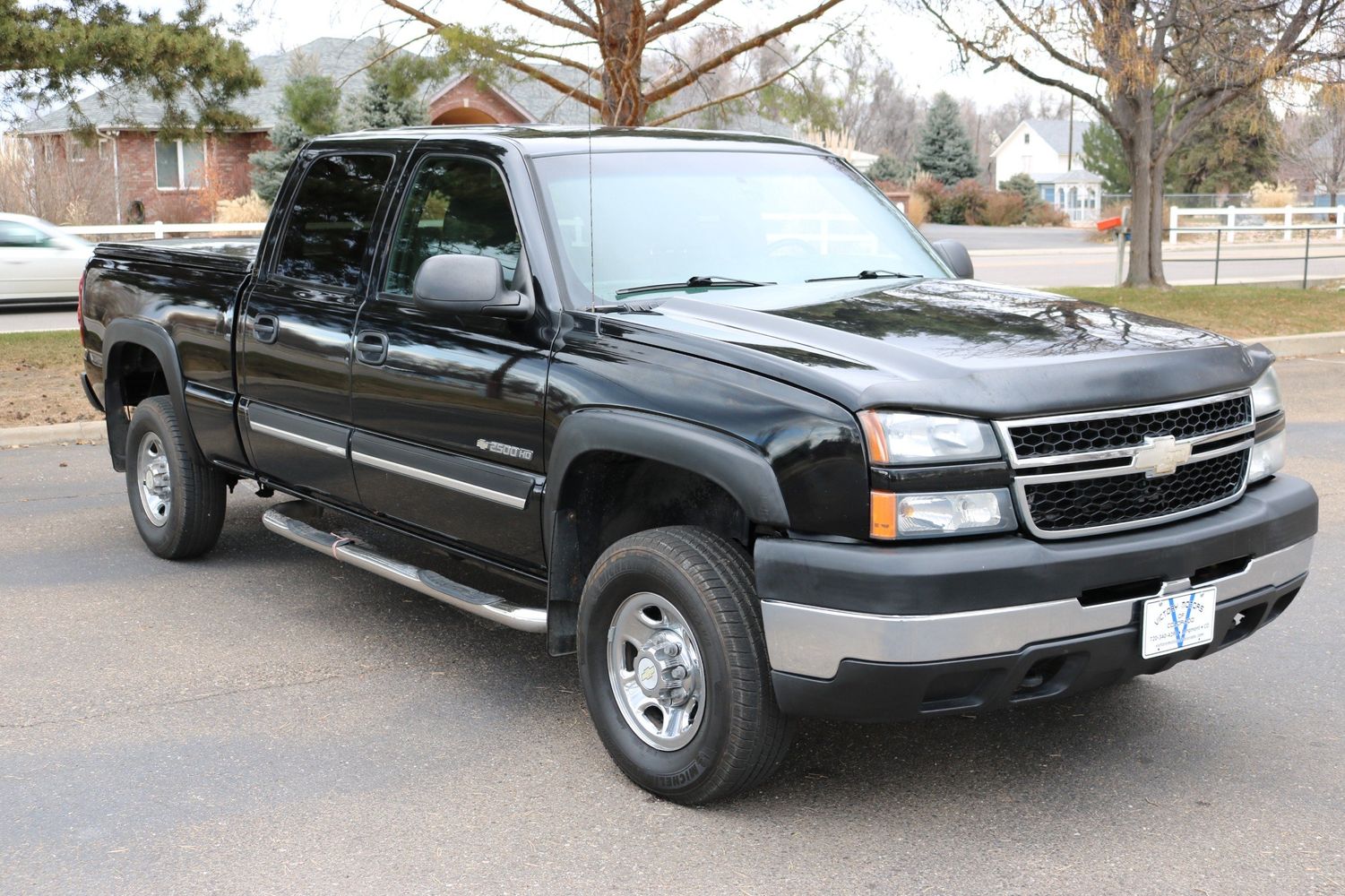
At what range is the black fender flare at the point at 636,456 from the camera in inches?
147

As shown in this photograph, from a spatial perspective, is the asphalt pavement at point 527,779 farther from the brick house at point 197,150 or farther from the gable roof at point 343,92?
the brick house at point 197,150

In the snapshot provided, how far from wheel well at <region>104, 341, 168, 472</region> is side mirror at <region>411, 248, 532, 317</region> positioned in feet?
10.4

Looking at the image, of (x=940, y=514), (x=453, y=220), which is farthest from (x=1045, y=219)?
(x=940, y=514)

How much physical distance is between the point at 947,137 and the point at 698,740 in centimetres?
6877

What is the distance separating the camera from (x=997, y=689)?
3668 millimetres

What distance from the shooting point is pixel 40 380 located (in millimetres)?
12484

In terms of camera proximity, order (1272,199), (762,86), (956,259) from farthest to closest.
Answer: (1272,199) → (762,86) → (956,259)

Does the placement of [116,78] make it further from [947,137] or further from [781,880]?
[947,137]

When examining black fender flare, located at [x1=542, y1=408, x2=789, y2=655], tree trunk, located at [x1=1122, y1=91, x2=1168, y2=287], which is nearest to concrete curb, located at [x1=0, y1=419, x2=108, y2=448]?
black fender flare, located at [x1=542, y1=408, x2=789, y2=655]

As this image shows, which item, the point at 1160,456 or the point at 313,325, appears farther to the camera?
the point at 313,325

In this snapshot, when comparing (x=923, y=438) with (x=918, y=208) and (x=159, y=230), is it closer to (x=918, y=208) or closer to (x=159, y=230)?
(x=159, y=230)

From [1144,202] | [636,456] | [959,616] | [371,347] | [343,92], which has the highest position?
[343,92]

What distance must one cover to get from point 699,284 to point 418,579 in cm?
143

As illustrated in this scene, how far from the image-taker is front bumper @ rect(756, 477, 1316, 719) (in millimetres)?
3525
